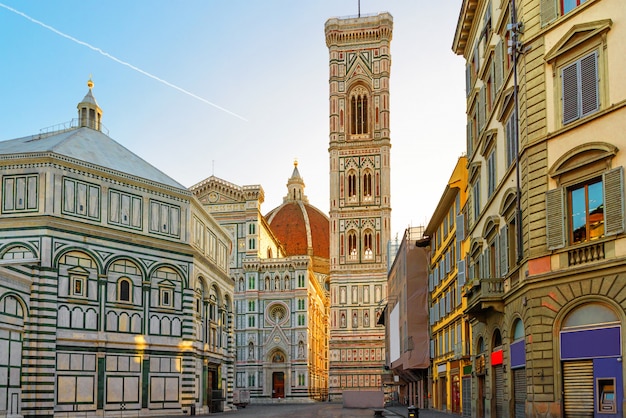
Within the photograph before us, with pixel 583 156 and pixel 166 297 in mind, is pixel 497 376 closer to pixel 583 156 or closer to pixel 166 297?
pixel 583 156

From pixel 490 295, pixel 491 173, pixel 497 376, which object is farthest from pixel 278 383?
pixel 490 295

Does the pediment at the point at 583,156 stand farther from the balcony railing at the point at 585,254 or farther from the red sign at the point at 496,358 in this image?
the red sign at the point at 496,358

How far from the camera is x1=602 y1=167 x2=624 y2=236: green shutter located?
1911 centimetres

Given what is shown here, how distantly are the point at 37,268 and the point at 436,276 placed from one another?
2503 cm

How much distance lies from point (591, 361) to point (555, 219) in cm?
366

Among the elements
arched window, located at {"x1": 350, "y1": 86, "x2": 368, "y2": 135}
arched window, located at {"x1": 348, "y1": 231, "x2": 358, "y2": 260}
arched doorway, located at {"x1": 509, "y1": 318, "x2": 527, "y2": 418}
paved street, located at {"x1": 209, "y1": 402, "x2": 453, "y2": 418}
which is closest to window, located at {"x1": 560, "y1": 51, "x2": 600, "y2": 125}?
arched doorway, located at {"x1": 509, "y1": 318, "x2": 527, "y2": 418}

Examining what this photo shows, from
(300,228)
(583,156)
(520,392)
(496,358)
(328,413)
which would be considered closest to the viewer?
(583,156)

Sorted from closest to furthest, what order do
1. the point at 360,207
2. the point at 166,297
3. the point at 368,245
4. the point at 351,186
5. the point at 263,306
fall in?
the point at 166,297, the point at 263,306, the point at 368,245, the point at 360,207, the point at 351,186

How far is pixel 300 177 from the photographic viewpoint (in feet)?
570

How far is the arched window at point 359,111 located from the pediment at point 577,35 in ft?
302

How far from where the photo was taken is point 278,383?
105688 millimetres

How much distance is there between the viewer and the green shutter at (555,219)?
21031mm

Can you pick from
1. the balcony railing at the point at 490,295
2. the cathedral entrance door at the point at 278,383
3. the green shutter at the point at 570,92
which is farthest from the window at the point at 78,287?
the cathedral entrance door at the point at 278,383

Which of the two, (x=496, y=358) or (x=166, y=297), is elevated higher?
(x=166, y=297)
